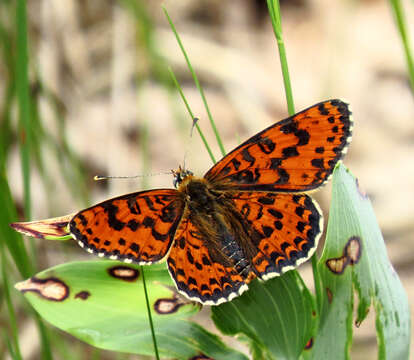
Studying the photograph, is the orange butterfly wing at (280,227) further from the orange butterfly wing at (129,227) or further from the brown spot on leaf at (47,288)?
the brown spot on leaf at (47,288)

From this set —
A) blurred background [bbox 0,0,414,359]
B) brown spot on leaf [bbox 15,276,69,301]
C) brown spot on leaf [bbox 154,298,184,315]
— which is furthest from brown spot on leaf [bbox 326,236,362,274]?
blurred background [bbox 0,0,414,359]

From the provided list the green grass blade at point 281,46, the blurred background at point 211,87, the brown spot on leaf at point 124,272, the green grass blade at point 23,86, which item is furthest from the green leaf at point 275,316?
the blurred background at point 211,87

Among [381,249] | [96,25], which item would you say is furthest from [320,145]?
[96,25]

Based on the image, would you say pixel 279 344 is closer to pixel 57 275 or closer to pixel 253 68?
pixel 57 275

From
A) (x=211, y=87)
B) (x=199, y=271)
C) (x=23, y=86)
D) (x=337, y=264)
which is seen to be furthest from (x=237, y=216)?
(x=211, y=87)

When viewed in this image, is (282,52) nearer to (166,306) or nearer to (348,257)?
(348,257)

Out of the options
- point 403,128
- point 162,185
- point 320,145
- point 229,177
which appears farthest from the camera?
point 403,128

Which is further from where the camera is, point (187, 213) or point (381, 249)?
point (187, 213)

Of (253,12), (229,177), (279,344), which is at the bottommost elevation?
(279,344)
